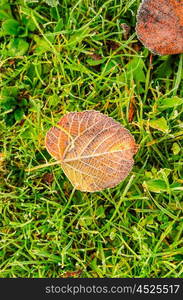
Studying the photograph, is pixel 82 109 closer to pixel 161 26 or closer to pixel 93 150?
pixel 93 150

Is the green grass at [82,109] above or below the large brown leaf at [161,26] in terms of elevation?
below

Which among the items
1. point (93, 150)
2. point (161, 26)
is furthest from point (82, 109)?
point (161, 26)

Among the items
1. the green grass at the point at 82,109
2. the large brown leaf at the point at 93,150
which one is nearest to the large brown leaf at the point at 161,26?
the green grass at the point at 82,109

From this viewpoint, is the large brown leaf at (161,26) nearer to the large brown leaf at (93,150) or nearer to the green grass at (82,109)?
the green grass at (82,109)

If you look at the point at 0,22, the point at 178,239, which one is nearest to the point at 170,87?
the point at 178,239
